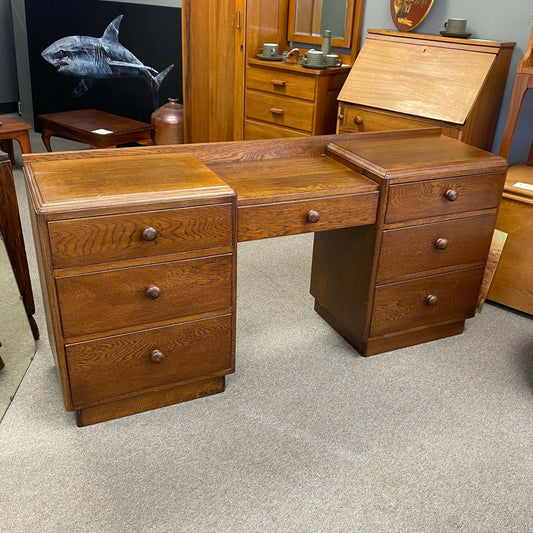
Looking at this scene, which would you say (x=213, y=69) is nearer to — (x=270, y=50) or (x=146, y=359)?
(x=270, y=50)

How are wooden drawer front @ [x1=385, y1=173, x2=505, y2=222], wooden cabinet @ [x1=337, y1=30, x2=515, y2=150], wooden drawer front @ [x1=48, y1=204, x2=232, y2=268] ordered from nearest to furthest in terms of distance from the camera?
wooden drawer front @ [x1=48, y1=204, x2=232, y2=268], wooden drawer front @ [x1=385, y1=173, x2=505, y2=222], wooden cabinet @ [x1=337, y1=30, x2=515, y2=150]

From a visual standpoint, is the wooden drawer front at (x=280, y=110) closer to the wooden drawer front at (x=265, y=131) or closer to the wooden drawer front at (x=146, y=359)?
the wooden drawer front at (x=265, y=131)

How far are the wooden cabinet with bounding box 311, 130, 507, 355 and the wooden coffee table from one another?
233cm

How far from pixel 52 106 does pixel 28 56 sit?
1.68ft

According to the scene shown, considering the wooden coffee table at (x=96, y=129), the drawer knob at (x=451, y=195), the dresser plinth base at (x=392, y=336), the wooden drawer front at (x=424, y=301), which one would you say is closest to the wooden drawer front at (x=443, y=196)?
the drawer knob at (x=451, y=195)

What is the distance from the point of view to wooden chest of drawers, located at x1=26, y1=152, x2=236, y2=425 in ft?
5.20

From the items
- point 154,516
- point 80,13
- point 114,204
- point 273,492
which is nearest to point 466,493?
point 273,492

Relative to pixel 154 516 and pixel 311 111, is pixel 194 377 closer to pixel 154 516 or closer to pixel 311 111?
pixel 154 516

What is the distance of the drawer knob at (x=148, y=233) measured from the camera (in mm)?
1628

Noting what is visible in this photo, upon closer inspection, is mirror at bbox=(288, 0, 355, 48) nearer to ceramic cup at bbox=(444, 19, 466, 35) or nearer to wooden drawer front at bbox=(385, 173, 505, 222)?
ceramic cup at bbox=(444, 19, 466, 35)

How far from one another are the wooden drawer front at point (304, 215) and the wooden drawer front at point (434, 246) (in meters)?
0.13

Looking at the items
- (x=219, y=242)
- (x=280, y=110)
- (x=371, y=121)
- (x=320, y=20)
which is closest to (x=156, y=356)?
(x=219, y=242)

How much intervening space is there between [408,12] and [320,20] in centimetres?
67

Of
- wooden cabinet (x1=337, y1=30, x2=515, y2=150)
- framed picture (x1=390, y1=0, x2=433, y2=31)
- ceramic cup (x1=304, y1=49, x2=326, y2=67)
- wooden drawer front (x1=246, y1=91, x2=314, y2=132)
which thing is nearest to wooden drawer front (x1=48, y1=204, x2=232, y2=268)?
wooden cabinet (x1=337, y1=30, x2=515, y2=150)
